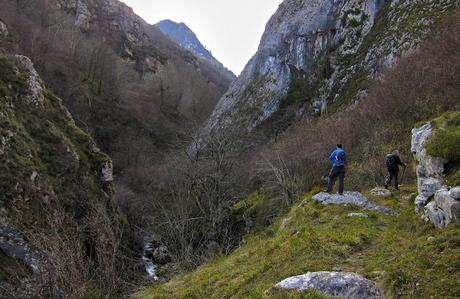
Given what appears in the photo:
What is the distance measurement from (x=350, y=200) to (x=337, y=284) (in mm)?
7005

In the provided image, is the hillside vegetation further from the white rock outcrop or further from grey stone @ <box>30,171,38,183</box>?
grey stone @ <box>30,171,38,183</box>

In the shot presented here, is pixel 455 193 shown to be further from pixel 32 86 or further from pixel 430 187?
pixel 32 86

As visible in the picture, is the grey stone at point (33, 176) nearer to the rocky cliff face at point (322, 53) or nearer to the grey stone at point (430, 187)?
the grey stone at point (430, 187)

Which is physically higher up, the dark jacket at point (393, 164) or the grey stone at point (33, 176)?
the dark jacket at point (393, 164)

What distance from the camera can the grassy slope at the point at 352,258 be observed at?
6.27 m

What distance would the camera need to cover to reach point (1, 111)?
23.8 m

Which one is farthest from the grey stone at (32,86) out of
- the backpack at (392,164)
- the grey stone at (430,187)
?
the grey stone at (430,187)

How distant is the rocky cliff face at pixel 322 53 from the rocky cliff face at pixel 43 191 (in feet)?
68.6

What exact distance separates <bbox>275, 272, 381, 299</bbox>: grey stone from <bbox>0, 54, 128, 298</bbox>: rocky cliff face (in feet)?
23.5

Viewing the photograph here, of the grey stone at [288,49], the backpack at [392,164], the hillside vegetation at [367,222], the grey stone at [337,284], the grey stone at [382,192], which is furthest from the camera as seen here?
the grey stone at [288,49]

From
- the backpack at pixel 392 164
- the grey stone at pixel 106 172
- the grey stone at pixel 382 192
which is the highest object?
the backpack at pixel 392 164

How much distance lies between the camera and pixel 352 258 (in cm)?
841

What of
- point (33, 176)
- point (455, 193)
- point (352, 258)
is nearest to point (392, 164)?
point (455, 193)

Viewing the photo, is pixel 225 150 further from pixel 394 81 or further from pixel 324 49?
pixel 324 49
